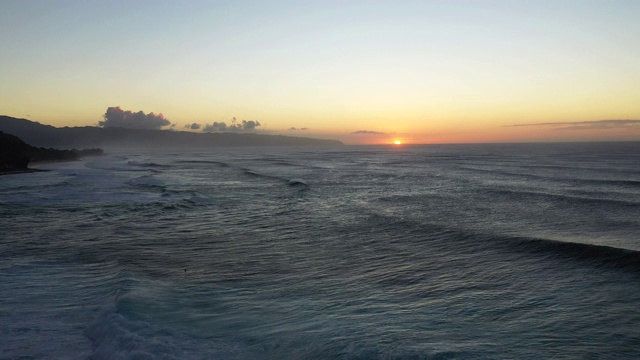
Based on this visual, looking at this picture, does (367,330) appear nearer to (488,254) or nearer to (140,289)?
(140,289)

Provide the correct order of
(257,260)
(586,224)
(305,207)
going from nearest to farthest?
(257,260) → (586,224) → (305,207)

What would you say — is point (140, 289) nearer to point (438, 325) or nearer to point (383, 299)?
point (383, 299)

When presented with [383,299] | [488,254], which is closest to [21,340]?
[383,299]

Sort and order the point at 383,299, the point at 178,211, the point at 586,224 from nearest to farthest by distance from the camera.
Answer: the point at 383,299
the point at 586,224
the point at 178,211

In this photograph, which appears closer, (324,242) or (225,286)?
(225,286)

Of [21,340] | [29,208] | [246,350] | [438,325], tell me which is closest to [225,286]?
[246,350]

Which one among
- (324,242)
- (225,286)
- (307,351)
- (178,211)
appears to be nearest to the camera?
(307,351)
